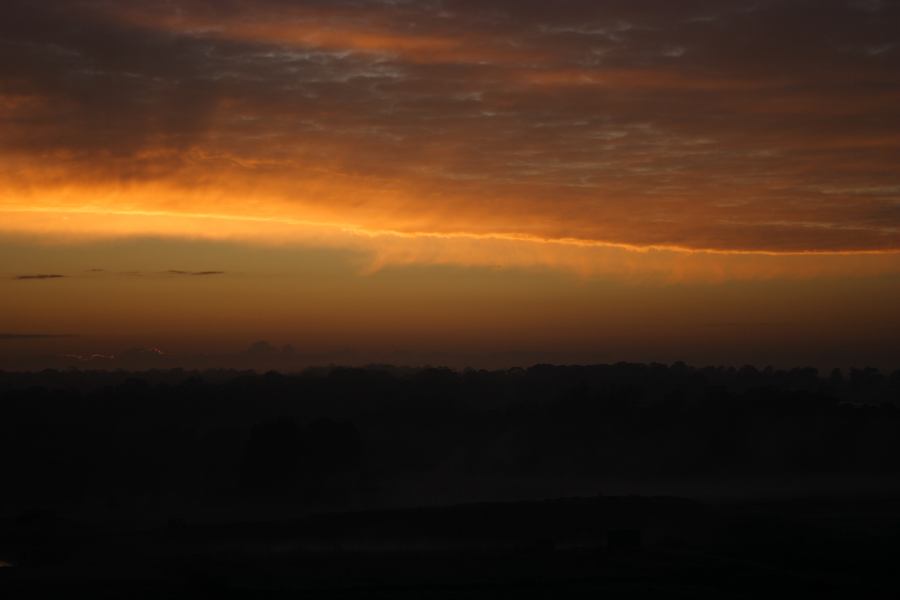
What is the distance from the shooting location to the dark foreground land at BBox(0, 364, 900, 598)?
119ft

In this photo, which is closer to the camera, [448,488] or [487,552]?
[487,552]

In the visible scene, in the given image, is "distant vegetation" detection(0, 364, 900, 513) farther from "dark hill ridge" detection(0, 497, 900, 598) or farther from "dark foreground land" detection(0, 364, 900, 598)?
"dark hill ridge" detection(0, 497, 900, 598)

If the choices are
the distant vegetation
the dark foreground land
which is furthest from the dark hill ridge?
the distant vegetation

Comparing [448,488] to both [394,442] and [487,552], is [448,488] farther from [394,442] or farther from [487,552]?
[487,552]

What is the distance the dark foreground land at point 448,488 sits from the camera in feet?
119

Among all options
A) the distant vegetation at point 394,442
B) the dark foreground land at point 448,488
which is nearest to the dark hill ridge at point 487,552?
the dark foreground land at point 448,488

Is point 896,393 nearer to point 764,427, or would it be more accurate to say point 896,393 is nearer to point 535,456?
point 764,427

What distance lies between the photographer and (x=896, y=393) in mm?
146500

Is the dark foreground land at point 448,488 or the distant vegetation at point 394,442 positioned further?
the distant vegetation at point 394,442

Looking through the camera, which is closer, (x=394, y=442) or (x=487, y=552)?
(x=487, y=552)

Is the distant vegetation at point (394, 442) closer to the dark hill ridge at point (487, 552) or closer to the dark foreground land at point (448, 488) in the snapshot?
the dark foreground land at point (448, 488)

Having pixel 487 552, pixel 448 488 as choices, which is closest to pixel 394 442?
pixel 448 488

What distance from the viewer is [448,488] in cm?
8888

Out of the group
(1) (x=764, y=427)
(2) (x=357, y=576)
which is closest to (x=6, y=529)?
(2) (x=357, y=576)
